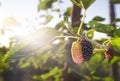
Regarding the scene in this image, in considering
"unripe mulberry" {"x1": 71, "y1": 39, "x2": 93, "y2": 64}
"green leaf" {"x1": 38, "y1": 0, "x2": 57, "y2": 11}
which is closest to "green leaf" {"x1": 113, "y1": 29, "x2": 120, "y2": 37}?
"unripe mulberry" {"x1": 71, "y1": 39, "x2": 93, "y2": 64}

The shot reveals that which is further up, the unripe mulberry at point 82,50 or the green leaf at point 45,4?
the green leaf at point 45,4

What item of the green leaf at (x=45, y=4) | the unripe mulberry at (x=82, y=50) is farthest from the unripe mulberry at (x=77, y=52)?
the green leaf at (x=45, y=4)

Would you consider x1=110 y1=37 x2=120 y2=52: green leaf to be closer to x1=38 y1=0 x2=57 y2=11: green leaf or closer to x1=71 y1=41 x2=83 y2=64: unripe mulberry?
x1=71 y1=41 x2=83 y2=64: unripe mulberry

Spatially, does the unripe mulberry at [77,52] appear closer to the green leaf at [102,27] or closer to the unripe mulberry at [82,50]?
the unripe mulberry at [82,50]

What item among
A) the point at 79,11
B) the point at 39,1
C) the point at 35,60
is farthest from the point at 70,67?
the point at 35,60

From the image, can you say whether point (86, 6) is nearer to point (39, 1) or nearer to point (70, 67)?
point (70, 67)

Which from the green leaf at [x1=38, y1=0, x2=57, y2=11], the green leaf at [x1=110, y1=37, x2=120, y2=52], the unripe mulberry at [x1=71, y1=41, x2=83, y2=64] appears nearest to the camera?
the green leaf at [x1=110, y1=37, x2=120, y2=52]

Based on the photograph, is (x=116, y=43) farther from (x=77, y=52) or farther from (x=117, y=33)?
(x=77, y=52)

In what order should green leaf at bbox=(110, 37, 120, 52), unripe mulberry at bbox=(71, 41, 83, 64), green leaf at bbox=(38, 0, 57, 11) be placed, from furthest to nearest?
green leaf at bbox=(38, 0, 57, 11) → unripe mulberry at bbox=(71, 41, 83, 64) → green leaf at bbox=(110, 37, 120, 52)
